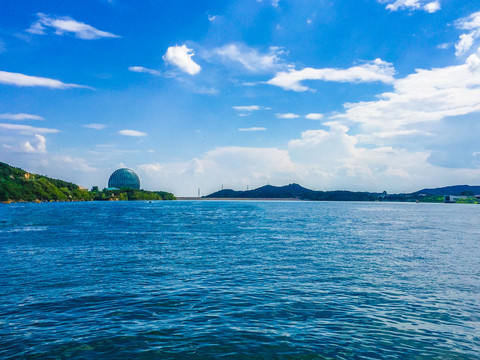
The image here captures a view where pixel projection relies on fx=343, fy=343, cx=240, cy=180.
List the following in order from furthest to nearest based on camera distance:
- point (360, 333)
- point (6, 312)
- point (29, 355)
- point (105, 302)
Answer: point (105, 302), point (6, 312), point (360, 333), point (29, 355)

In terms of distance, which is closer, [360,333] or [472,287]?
[360,333]

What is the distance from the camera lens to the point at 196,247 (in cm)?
4497

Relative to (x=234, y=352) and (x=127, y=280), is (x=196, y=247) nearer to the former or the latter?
(x=127, y=280)

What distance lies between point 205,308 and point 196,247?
25149 mm

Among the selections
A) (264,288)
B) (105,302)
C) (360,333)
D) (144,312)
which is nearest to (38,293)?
(105,302)

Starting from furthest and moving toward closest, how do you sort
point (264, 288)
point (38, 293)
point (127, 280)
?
point (127, 280) < point (264, 288) < point (38, 293)

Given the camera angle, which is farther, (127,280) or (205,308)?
(127,280)

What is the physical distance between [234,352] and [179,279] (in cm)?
1351

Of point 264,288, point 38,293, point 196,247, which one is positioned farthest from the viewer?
point 196,247

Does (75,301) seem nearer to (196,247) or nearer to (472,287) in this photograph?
(196,247)

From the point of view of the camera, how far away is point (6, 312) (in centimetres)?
1939

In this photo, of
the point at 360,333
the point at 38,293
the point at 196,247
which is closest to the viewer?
the point at 360,333

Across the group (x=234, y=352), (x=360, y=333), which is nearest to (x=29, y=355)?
(x=234, y=352)

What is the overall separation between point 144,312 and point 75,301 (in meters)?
5.29
